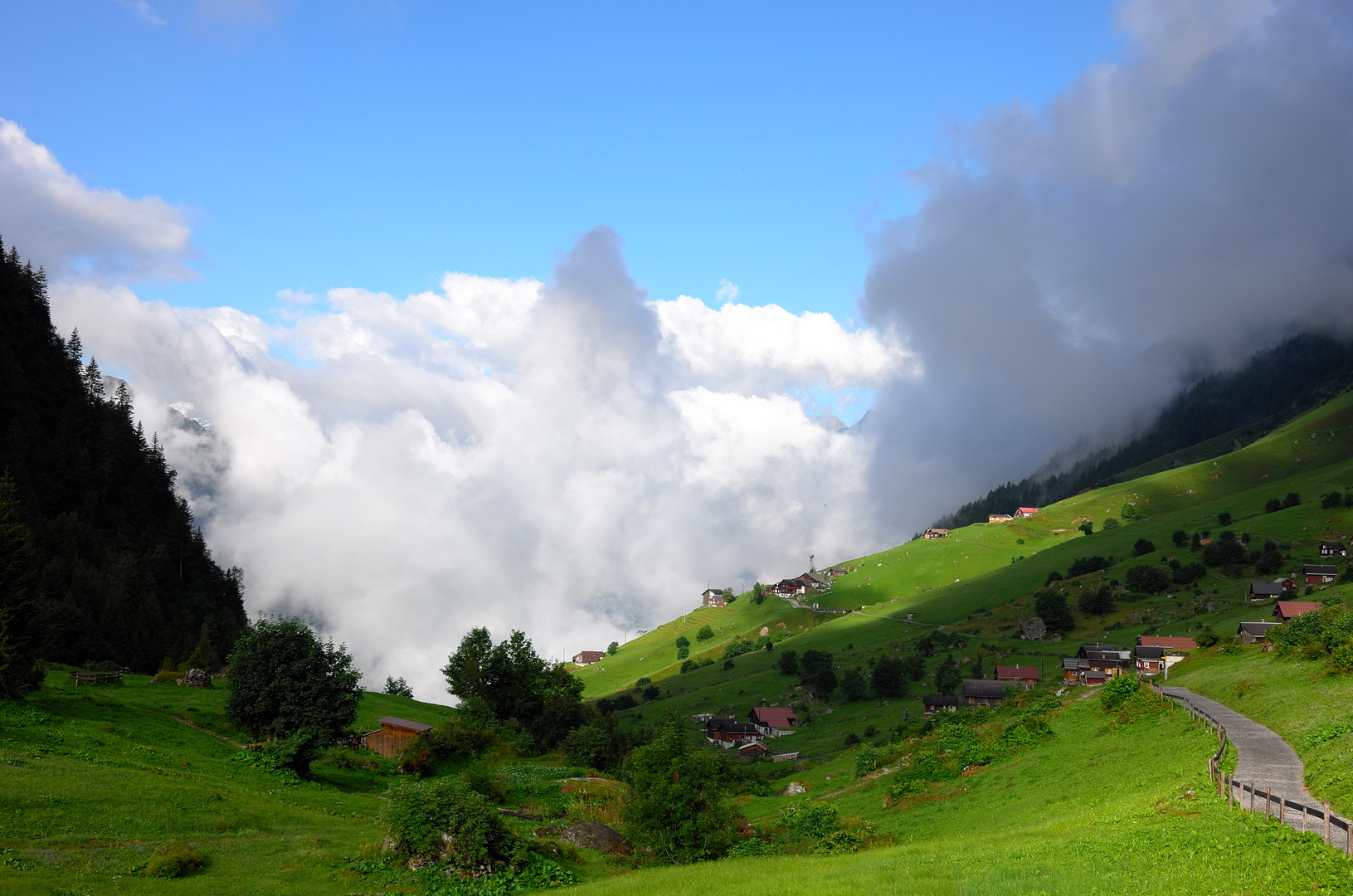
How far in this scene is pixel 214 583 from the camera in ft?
554

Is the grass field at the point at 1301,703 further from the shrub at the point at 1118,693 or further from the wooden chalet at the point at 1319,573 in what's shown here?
the wooden chalet at the point at 1319,573

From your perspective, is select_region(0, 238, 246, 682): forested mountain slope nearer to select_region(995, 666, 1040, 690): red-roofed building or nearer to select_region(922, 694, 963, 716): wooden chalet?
select_region(922, 694, 963, 716): wooden chalet

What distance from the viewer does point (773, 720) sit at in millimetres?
163375

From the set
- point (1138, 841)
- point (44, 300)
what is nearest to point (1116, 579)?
point (1138, 841)

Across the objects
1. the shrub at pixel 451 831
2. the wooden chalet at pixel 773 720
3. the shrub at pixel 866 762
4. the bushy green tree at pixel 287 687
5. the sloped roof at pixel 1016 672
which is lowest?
the wooden chalet at pixel 773 720

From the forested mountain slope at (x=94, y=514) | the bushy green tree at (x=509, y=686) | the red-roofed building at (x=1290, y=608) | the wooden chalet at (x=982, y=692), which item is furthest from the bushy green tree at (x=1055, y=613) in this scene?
the forested mountain slope at (x=94, y=514)

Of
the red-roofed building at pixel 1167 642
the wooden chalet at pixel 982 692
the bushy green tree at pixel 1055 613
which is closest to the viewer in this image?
the red-roofed building at pixel 1167 642

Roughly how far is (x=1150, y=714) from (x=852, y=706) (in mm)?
111779

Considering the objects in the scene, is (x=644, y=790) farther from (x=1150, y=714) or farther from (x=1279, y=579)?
(x=1279, y=579)

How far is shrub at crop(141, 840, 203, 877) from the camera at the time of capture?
29.7 meters

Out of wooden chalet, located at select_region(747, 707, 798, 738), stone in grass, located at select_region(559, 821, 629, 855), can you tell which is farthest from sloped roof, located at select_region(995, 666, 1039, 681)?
stone in grass, located at select_region(559, 821, 629, 855)

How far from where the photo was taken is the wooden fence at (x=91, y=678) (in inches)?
2739

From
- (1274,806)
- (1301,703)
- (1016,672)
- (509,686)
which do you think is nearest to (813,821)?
(1274,806)

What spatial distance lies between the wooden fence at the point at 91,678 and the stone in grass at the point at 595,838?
156 feet
